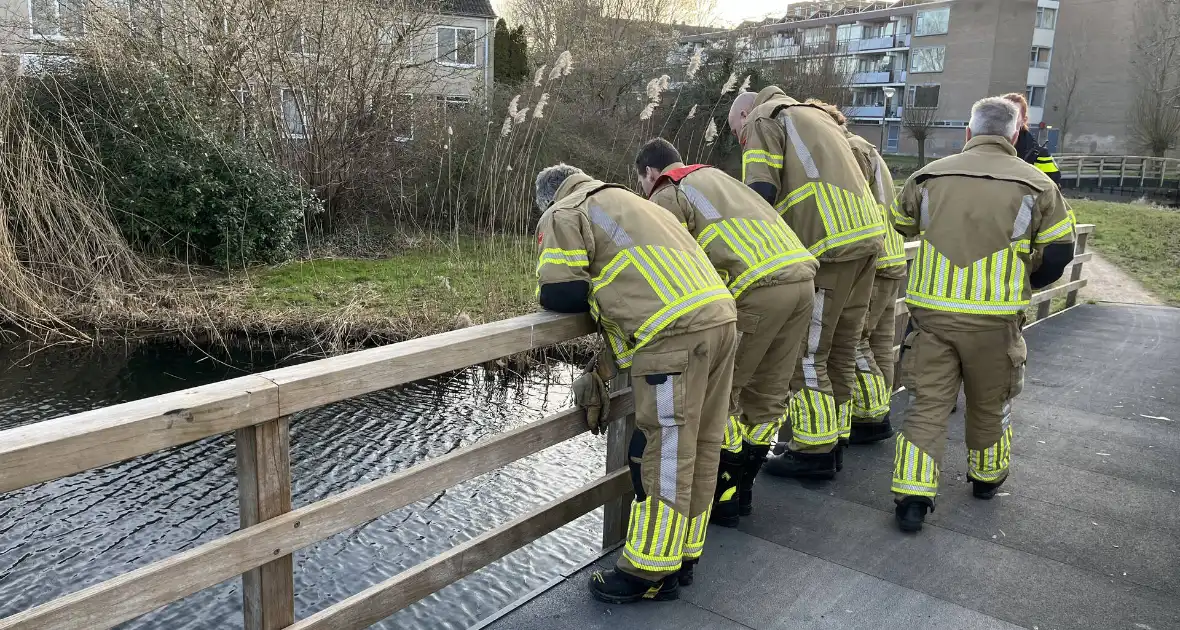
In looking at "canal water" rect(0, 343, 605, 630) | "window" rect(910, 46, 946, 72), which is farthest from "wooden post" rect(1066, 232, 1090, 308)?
"window" rect(910, 46, 946, 72)

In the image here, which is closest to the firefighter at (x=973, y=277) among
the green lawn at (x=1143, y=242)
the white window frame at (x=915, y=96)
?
the green lawn at (x=1143, y=242)

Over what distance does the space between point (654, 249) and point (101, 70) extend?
35.9 ft

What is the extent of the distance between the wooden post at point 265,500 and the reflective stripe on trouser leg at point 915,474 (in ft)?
8.74

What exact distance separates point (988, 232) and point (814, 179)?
2.67 ft

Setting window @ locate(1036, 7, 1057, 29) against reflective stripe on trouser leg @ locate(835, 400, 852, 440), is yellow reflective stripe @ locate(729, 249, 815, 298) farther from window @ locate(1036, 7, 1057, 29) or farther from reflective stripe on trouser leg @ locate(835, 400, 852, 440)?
window @ locate(1036, 7, 1057, 29)

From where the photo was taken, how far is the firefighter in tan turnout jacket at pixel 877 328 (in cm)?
473

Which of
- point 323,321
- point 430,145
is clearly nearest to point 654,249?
point 323,321

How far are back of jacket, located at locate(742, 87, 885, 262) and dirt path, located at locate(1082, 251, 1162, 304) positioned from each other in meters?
8.79

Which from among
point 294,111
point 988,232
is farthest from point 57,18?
point 988,232

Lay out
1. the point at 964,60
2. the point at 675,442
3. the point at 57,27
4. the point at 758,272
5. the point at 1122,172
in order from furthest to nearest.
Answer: the point at 964,60 < the point at 1122,172 < the point at 57,27 < the point at 758,272 < the point at 675,442

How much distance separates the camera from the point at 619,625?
9.84 ft

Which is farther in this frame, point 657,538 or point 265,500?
point 657,538

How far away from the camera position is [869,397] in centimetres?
494

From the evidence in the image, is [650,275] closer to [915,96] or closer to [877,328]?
[877,328]
